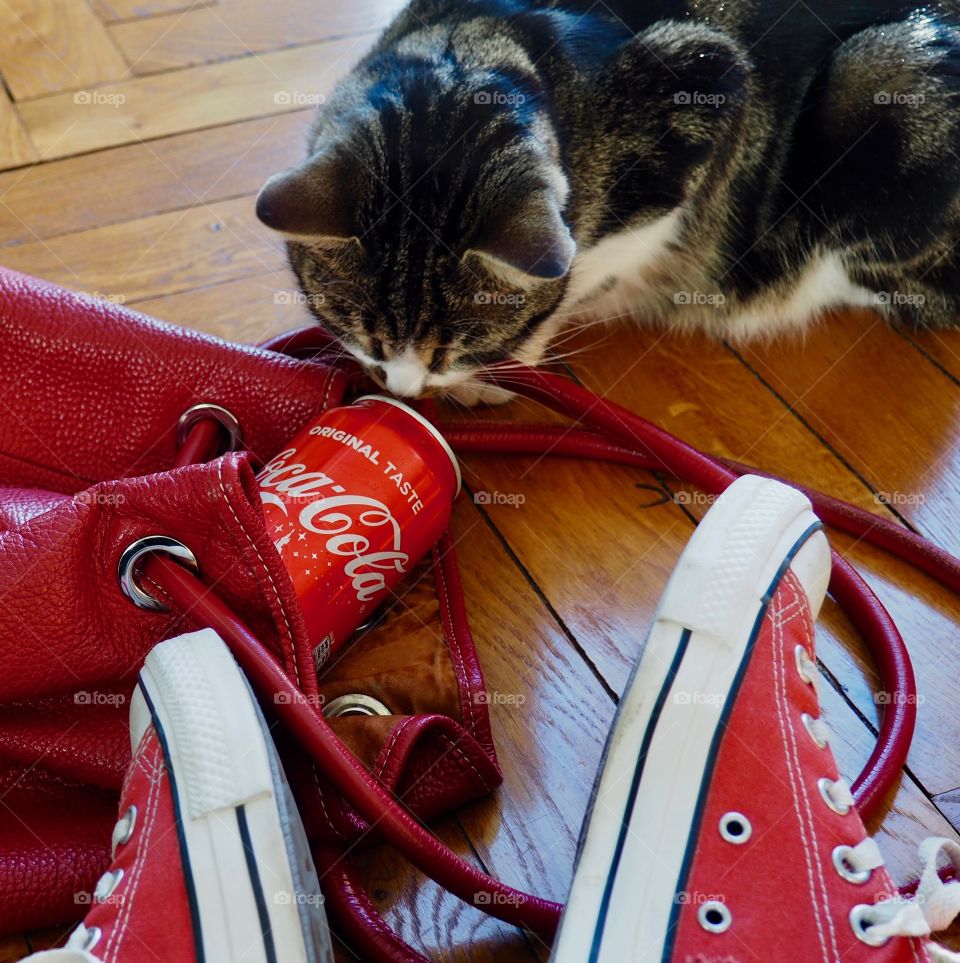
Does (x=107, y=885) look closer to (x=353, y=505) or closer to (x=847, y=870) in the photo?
(x=353, y=505)

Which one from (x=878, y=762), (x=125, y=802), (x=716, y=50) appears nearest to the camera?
(x=125, y=802)

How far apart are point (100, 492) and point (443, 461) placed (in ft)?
0.92

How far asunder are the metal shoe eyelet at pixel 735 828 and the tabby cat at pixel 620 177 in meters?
0.43

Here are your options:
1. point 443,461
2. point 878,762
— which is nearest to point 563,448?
point 443,461

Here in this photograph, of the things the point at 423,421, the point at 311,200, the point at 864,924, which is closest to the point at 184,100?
the point at 311,200

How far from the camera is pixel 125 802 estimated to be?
71cm

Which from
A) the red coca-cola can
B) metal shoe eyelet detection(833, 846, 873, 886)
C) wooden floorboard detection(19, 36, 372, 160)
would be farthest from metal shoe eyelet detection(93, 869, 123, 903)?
wooden floorboard detection(19, 36, 372, 160)

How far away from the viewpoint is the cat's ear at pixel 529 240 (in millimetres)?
811

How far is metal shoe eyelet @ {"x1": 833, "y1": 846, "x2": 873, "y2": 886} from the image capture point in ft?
2.26

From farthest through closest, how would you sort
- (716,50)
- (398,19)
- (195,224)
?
(195,224) → (398,19) → (716,50)

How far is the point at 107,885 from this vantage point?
2.23 feet

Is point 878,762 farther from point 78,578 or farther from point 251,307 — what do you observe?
point 251,307

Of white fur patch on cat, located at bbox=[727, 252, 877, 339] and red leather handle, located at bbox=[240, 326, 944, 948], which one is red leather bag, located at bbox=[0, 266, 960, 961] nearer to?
red leather handle, located at bbox=[240, 326, 944, 948]

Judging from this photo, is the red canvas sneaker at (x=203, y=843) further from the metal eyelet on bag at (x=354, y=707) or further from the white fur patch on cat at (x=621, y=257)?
the white fur patch on cat at (x=621, y=257)
